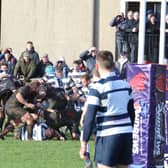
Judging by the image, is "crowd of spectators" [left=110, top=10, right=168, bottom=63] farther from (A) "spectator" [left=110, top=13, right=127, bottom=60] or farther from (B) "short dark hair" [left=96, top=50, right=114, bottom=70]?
(B) "short dark hair" [left=96, top=50, right=114, bottom=70]

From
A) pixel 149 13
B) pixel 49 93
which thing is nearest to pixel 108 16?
pixel 149 13

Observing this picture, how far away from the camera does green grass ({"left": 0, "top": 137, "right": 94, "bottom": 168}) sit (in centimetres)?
1361

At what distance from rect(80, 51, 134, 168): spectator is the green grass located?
13.5ft

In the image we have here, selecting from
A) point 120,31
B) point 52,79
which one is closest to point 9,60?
point 120,31

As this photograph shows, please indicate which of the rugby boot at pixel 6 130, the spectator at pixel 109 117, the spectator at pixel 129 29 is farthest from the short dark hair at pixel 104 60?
the spectator at pixel 129 29

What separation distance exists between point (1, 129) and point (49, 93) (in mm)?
1418

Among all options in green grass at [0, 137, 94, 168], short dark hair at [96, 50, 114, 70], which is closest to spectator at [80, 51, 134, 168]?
short dark hair at [96, 50, 114, 70]

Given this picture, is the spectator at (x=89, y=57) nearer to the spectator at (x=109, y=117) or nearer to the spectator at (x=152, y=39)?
the spectator at (x=152, y=39)

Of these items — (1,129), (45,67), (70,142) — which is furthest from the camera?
(45,67)

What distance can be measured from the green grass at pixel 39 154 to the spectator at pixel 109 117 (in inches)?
162

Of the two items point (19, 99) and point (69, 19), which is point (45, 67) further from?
point (19, 99)

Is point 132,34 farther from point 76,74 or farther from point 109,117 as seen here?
point 109,117

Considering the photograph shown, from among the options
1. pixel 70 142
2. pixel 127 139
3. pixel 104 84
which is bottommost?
pixel 70 142

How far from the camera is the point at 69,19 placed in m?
28.4
